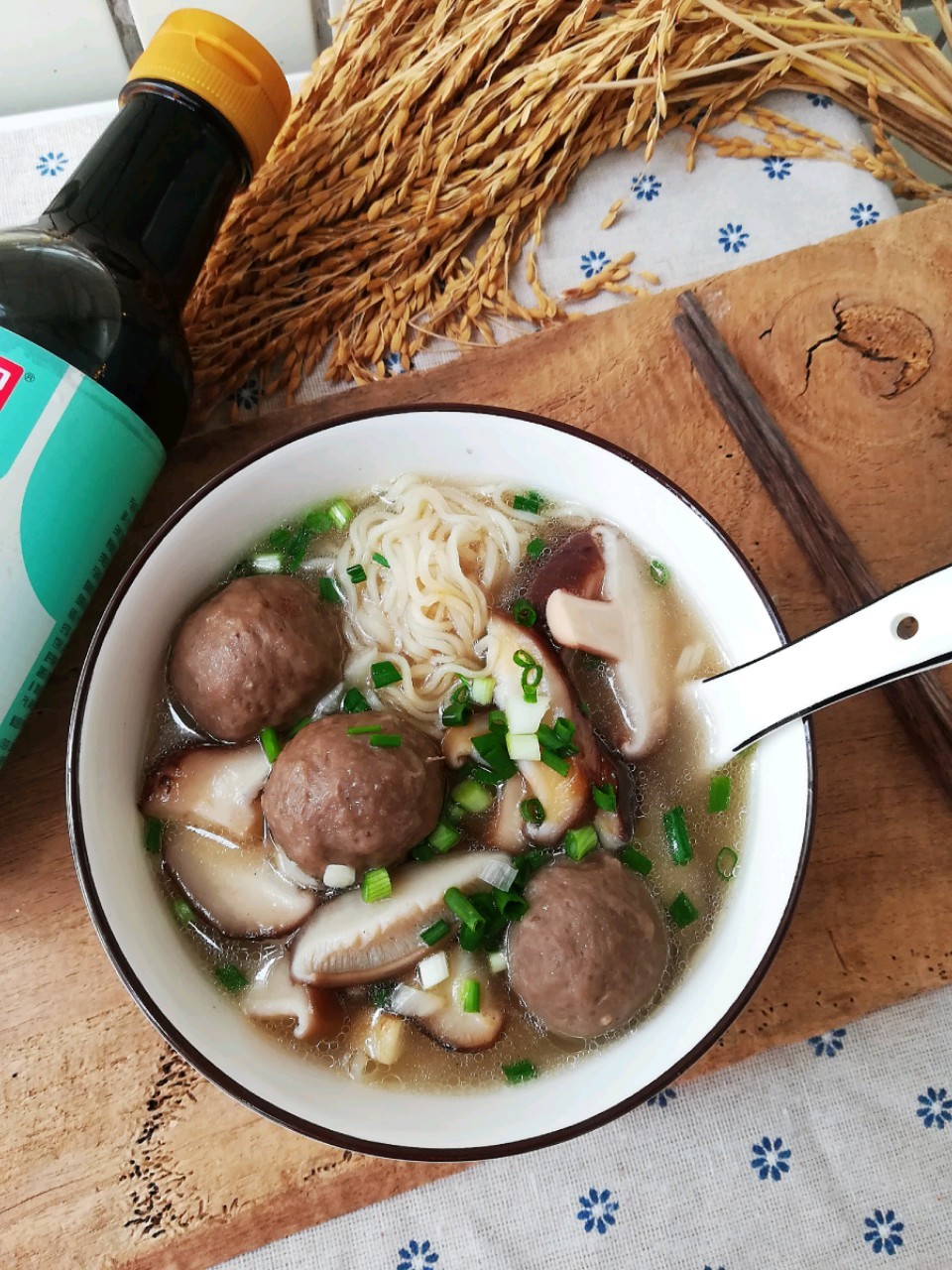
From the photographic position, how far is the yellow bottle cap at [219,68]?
1777mm

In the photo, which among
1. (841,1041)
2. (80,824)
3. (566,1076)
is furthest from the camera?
(841,1041)

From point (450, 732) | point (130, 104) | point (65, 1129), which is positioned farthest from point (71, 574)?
point (65, 1129)

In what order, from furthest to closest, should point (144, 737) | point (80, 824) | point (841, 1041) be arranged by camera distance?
point (841, 1041) → point (144, 737) → point (80, 824)

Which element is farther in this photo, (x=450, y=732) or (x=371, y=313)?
(x=371, y=313)

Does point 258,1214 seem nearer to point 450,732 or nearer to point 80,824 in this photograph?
point 80,824

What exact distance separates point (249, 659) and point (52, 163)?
1.64 metres

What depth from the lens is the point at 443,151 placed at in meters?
2.25

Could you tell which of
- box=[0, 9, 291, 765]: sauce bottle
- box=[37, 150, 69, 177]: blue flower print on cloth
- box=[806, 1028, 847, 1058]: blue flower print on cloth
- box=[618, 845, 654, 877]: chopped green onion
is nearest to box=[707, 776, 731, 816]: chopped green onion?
box=[618, 845, 654, 877]: chopped green onion

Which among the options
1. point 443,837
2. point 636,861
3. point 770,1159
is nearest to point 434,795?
point 443,837

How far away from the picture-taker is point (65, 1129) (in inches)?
71.4

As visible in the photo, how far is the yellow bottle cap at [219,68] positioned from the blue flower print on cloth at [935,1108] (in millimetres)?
2435

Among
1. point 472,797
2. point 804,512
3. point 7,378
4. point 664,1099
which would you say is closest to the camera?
point 7,378

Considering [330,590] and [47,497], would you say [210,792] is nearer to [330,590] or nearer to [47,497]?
[330,590]

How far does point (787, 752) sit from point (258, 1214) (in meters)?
1.35
